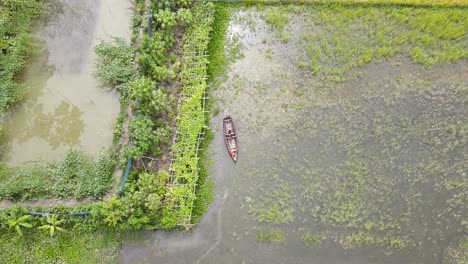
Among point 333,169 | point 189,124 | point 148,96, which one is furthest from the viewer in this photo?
point 189,124

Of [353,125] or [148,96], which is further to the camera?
[353,125]

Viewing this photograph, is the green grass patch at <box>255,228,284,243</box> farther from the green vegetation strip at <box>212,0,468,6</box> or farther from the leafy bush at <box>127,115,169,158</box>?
the green vegetation strip at <box>212,0,468,6</box>

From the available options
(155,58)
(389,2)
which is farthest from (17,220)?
(389,2)

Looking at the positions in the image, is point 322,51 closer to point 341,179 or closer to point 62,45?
point 341,179

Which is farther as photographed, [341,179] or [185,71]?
[185,71]

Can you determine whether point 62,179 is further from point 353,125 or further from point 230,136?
point 353,125

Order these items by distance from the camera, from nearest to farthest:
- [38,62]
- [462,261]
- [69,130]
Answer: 1. [462,261]
2. [69,130]
3. [38,62]

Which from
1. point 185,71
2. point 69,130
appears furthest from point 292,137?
point 69,130
